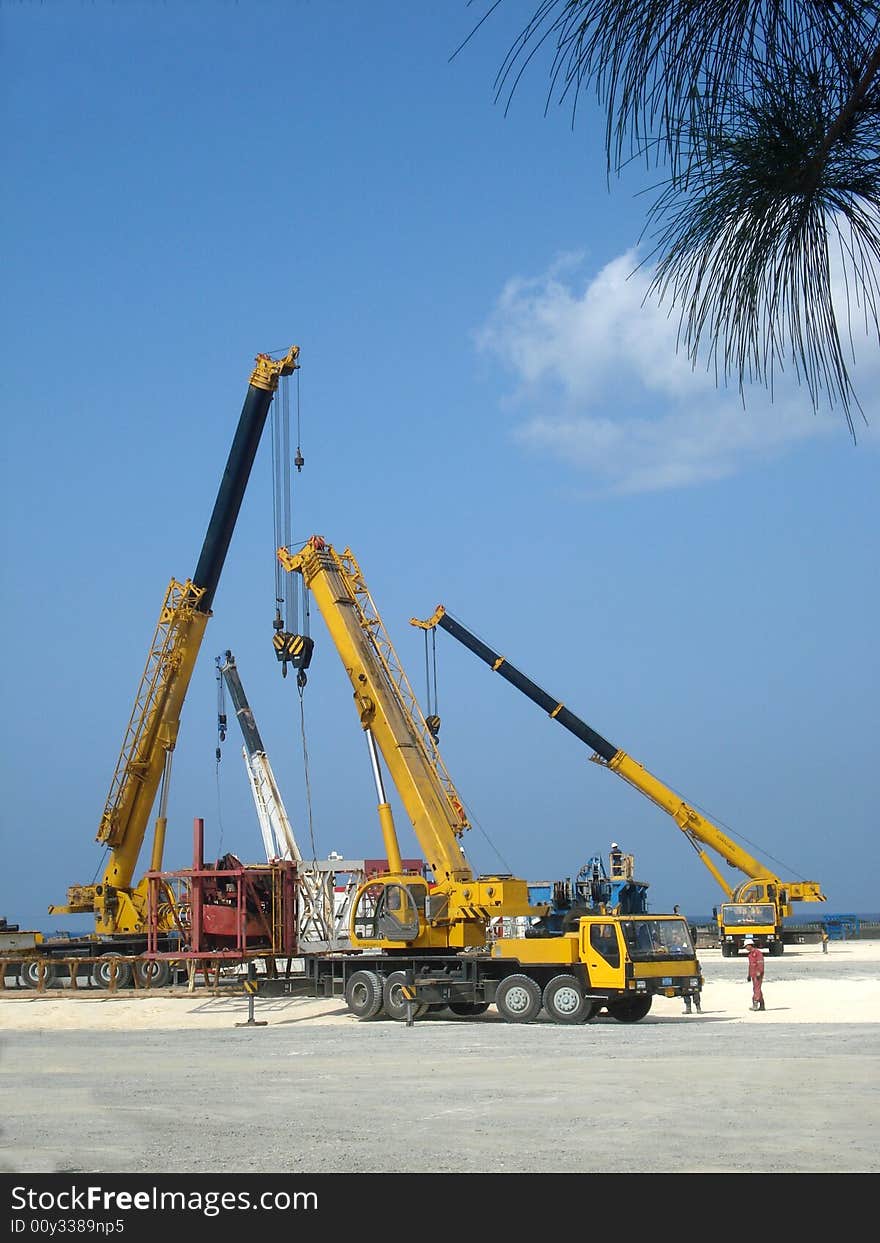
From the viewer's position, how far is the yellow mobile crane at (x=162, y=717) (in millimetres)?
37625

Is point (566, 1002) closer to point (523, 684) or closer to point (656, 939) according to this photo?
point (656, 939)

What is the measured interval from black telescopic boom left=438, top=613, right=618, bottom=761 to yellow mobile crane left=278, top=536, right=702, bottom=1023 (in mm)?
22668

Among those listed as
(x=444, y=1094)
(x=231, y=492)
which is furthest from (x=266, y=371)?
(x=444, y=1094)

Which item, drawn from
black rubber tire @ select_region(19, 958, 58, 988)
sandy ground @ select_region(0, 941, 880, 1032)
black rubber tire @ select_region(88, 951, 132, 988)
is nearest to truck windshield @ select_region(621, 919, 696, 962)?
sandy ground @ select_region(0, 941, 880, 1032)

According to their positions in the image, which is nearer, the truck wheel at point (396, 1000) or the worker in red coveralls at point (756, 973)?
the truck wheel at point (396, 1000)

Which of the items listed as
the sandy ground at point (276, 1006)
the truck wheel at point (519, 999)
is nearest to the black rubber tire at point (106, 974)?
the sandy ground at point (276, 1006)

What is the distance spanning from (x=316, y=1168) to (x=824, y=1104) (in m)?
5.85

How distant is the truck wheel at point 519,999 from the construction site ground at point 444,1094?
307 mm

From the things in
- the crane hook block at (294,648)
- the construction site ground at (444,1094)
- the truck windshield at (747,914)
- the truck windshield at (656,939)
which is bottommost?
the construction site ground at (444,1094)

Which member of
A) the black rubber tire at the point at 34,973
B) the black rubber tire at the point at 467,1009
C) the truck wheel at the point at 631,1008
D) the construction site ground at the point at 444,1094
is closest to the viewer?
the construction site ground at the point at 444,1094

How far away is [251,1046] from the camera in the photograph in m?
21.6

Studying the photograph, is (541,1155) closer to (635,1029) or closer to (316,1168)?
(316,1168)

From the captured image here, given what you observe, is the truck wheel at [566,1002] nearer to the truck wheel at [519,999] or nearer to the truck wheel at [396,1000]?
the truck wheel at [519,999]
